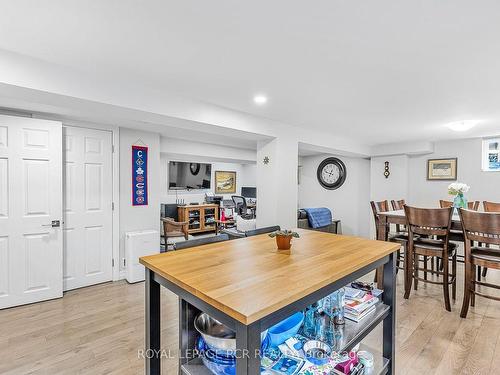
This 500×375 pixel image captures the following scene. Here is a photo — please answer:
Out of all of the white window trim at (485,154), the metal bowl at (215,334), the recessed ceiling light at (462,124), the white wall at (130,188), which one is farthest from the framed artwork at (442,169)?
the metal bowl at (215,334)

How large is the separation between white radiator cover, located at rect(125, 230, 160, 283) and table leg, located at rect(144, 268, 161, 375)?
8.07 ft

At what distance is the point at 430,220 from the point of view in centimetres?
276

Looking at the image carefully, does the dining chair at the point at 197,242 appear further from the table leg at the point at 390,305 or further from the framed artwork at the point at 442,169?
the framed artwork at the point at 442,169

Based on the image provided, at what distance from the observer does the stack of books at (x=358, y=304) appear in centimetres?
138

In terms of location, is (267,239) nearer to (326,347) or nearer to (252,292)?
(326,347)

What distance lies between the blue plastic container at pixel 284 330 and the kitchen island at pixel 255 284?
0.22m

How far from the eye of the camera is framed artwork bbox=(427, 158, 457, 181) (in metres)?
4.97

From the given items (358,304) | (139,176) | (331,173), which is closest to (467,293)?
(358,304)

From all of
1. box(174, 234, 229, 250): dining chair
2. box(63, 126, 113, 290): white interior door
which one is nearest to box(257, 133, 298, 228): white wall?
box(174, 234, 229, 250): dining chair

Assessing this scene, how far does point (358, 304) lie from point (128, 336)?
191 cm

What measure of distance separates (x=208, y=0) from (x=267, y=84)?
1159 millimetres

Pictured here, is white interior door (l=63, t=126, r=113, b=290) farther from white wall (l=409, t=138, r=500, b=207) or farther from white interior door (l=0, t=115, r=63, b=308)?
white wall (l=409, t=138, r=500, b=207)

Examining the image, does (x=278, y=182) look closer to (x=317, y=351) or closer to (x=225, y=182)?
(x=317, y=351)

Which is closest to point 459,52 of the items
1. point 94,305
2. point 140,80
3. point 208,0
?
point 208,0
